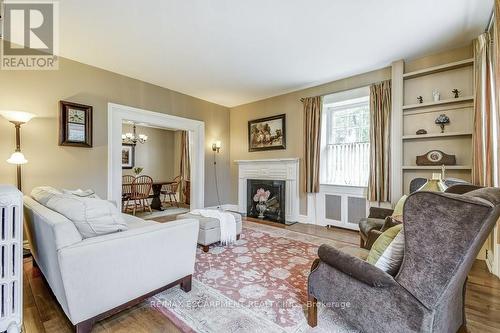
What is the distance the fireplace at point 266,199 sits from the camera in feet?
15.8

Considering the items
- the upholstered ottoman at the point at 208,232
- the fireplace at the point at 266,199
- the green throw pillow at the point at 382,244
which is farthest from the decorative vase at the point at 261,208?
the green throw pillow at the point at 382,244

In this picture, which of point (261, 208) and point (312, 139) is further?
point (261, 208)

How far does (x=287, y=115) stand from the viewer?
16.1ft

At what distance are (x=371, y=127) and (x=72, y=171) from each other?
15.6 feet

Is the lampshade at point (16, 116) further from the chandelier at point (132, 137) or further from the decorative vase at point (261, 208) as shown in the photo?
the decorative vase at point (261, 208)

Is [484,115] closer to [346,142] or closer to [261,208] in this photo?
[346,142]

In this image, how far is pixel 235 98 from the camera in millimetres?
5328

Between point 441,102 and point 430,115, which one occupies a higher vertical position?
point 441,102

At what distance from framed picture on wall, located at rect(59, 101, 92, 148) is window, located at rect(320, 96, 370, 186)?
4.04m

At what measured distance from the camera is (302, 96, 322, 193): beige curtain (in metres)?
4.34

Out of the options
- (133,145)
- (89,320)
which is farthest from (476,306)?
(133,145)

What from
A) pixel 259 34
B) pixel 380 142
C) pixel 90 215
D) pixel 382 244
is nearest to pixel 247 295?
pixel 382 244

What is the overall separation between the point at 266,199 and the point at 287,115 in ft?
6.16

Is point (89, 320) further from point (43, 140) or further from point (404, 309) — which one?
point (43, 140)
